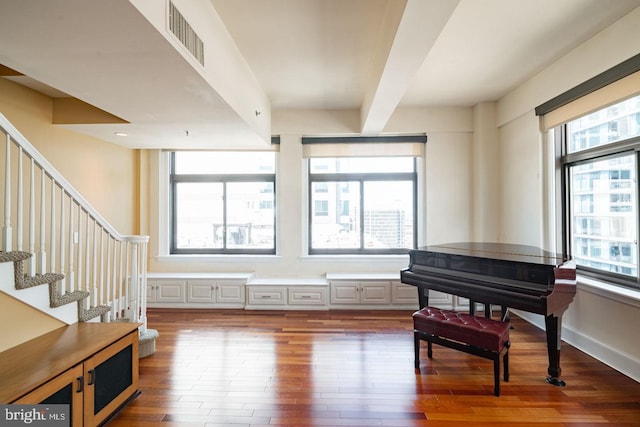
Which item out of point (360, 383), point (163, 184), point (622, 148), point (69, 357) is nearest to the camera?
point (69, 357)

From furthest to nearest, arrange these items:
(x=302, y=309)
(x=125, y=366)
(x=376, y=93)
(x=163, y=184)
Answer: (x=163, y=184) < (x=302, y=309) < (x=376, y=93) < (x=125, y=366)

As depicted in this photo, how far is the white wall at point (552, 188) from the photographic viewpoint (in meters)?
2.55

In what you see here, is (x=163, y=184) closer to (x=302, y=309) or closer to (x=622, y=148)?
(x=302, y=309)

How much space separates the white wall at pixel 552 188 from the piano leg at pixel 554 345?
673 millimetres

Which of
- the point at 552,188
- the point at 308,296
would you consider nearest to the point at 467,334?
the point at 552,188

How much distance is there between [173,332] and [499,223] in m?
4.51

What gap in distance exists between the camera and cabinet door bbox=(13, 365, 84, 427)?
159 centimetres

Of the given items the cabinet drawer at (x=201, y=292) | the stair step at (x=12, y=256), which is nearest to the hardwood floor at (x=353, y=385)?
→ the cabinet drawer at (x=201, y=292)

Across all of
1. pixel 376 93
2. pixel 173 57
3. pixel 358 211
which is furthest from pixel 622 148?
pixel 173 57

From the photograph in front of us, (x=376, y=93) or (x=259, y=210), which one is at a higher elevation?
(x=376, y=93)

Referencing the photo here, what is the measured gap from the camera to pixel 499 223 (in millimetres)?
4367

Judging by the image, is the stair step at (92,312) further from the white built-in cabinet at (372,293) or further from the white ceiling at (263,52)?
the white built-in cabinet at (372,293)

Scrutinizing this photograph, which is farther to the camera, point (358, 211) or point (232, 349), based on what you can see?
point (358, 211)

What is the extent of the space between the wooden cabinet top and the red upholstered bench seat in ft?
7.77
